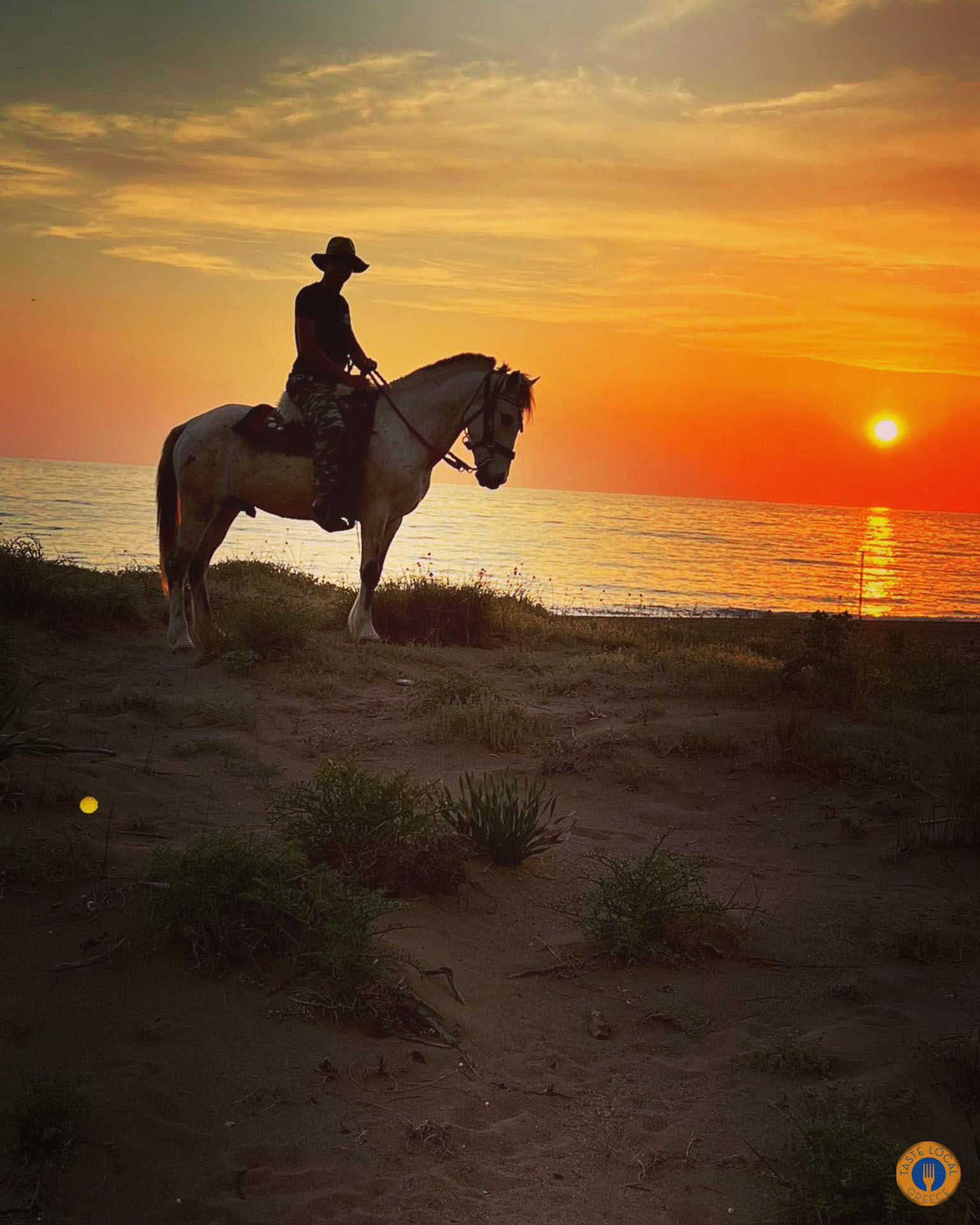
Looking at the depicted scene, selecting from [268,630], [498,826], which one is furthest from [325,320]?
[498,826]

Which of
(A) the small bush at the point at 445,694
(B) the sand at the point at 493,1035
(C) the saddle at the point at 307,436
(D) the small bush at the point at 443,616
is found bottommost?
(B) the sand at the point at 493,1035

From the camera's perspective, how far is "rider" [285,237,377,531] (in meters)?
10.1

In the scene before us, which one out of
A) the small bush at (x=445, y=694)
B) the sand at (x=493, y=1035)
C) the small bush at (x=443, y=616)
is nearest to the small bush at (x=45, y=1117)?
the sand at (x=493, y=1035)

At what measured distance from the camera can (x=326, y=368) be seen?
33.2 ft

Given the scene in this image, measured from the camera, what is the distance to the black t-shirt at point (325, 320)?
10.1 m

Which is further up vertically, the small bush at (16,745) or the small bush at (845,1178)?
the small bush at (16,745)

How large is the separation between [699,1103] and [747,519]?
79.4 metres

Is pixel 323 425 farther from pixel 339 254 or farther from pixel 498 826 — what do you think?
pixel 498 826

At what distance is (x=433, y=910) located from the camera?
15.8ft

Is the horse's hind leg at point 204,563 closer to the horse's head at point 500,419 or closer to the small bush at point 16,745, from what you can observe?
the horse's head at point 500,419

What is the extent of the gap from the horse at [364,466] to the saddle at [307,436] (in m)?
0.06

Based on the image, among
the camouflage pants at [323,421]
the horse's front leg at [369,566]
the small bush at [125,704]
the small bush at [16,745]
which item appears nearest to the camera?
the small bush at [16,745]

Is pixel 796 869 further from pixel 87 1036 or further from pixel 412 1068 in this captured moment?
pixel 87 1036

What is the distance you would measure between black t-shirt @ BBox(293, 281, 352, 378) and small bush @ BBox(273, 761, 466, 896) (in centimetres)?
622
